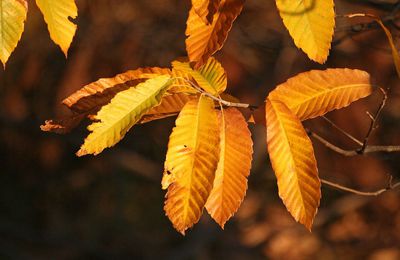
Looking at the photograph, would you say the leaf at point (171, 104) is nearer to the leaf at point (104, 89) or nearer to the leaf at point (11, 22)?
the leaf at point (104, 89)

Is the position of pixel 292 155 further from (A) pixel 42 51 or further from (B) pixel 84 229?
(A) pixel 42 51

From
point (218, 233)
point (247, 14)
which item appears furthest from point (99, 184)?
point (247, 14)

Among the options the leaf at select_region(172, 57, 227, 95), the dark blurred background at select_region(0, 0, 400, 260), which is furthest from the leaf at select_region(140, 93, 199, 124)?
the dark blurred background at select_region(0, 0, 400, 260)

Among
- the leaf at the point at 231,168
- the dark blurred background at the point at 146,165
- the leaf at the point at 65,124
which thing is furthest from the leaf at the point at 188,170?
the dark blurred background at the point at 146,165

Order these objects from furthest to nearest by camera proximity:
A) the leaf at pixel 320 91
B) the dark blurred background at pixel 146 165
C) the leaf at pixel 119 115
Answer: the dark blurred background at pixel 146 165, the leaf at pixel 320 91, the leaf at pixel 119 115

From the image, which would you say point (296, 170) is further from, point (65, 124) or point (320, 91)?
point (65, 124)
